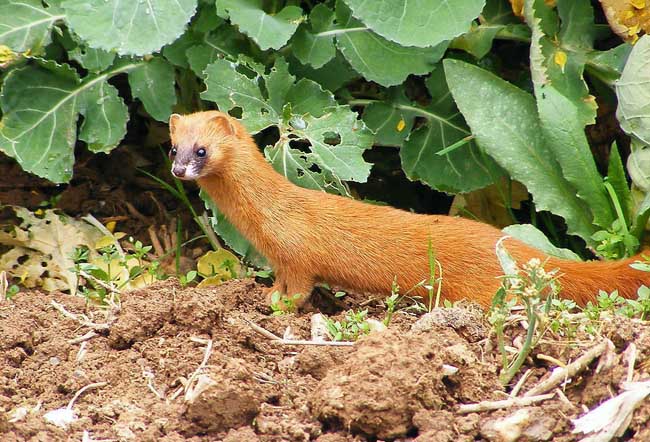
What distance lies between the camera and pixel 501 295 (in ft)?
11.5

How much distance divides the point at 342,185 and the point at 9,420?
106 inches

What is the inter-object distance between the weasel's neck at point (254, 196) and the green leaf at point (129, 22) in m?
0.81

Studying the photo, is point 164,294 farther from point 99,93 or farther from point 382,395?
point 99,93

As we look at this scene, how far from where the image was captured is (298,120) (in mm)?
5469

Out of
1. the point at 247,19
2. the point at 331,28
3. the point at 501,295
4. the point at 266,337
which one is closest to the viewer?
the point at 501,295

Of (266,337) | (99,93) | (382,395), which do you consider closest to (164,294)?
(266,337)

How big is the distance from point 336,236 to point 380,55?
1315 millimetres

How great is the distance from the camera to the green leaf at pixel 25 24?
18.4 feet

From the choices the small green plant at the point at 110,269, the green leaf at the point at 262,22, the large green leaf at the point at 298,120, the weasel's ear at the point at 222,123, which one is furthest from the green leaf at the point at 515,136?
the small green plant at the point at 110,269

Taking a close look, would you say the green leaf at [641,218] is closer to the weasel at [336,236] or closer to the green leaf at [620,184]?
the green leaf at [620,184]

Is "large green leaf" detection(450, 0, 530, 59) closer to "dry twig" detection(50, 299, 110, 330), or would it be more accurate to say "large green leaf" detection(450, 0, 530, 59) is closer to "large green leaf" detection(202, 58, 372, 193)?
"large green leaf" detection(202, 58, 372, 193)

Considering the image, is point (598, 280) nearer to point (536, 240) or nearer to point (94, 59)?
point (536, 240)

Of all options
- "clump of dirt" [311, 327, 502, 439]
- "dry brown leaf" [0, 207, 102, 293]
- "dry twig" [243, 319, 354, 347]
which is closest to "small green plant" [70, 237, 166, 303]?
"dry brown leaf" [0, 207, 102, 293]

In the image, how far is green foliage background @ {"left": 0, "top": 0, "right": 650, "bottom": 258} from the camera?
524 centimetres
